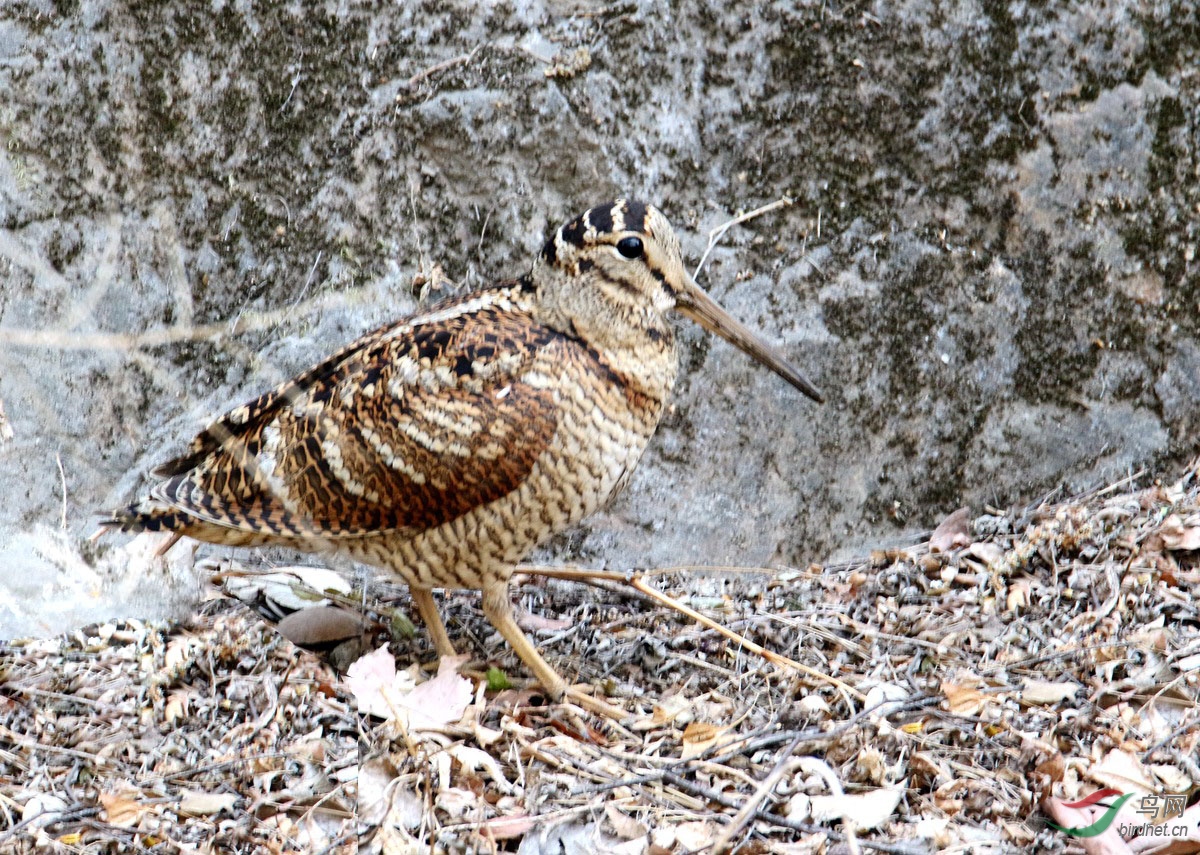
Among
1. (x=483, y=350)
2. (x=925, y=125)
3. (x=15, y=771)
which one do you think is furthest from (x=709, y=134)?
(x=15, y=771)

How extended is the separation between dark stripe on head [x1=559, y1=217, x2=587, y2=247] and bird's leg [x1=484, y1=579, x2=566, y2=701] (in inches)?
40.8

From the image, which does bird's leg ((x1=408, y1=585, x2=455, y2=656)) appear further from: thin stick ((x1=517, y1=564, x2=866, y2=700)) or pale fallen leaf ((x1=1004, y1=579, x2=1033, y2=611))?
pale fallen leaf ((x1=1004, y1=579, x2=1033, y2=611))

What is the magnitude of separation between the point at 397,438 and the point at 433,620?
783 millimetres

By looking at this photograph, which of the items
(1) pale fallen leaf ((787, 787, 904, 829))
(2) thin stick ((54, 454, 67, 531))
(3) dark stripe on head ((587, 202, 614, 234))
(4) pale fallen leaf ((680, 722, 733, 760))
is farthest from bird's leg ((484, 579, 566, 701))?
(2) thin stick ((54, 454, 67, 531))

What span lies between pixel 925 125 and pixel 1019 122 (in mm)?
347

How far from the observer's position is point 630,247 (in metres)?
3.45

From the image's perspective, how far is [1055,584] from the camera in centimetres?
377

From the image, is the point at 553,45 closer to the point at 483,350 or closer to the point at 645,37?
the point at 645,37

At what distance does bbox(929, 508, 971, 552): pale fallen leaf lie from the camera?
4.28 meters

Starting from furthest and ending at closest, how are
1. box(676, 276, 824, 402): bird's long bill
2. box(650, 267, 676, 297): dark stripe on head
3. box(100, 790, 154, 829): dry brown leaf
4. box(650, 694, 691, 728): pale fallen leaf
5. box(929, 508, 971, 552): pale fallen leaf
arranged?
1. box(929, 508, 971, 552): pale fallen leaf
2. box(676, 276, 824, 402): bird's long bill
3. box(650, 267, 676, 297): dark stripe on head
4. box(650, 694, 691, 728): pale fallen leaf
5. box(100, 790, 154, 829): dry brown leaf

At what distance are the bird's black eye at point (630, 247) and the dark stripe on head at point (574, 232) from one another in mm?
117

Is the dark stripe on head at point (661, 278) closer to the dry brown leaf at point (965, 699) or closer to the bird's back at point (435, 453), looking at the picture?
the bird's back at point (435, 453)

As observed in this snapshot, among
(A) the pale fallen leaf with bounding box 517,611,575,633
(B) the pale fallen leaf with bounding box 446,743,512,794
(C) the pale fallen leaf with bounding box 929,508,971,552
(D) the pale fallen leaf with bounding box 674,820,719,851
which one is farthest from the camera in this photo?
(C) the pale fallen leaf with bounding box 929,508,971,552

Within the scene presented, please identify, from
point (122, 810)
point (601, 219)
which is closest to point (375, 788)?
point (122, 810)
